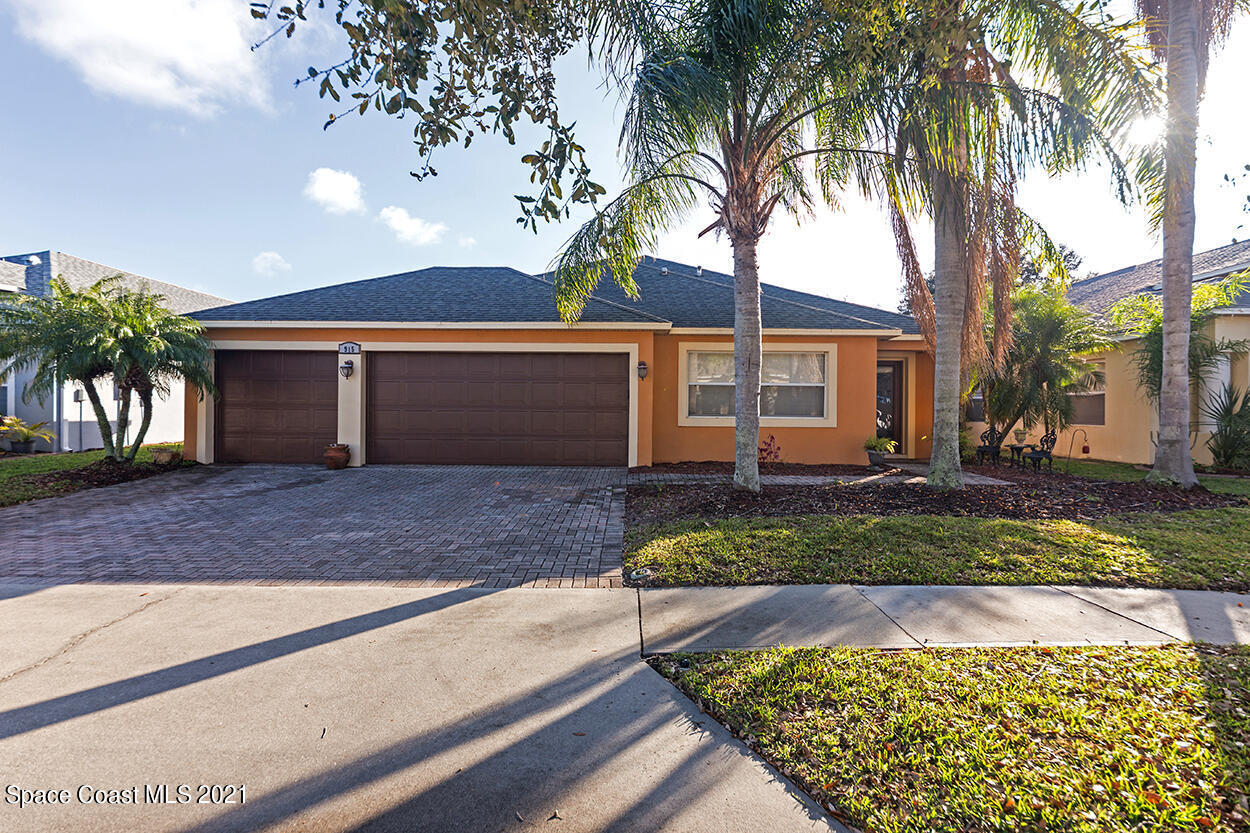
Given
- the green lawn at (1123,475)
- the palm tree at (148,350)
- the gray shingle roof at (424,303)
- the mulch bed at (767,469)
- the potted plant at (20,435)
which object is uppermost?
the gray shingle roof at (424,303)

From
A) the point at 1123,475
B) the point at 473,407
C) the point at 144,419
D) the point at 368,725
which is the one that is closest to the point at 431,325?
the point at 473,407

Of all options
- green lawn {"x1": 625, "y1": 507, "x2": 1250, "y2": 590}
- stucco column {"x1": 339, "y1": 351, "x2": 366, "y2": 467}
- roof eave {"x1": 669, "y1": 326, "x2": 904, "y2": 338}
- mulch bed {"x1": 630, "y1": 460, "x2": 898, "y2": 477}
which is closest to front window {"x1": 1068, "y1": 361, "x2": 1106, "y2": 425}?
roof eave {"x1": 669, "y1": 326, "x2": 904, "y2": 338}

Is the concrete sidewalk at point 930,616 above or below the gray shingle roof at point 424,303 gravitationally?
below

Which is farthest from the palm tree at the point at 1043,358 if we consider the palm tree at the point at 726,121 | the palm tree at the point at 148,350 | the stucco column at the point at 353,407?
the palm tree at the point at 148,350

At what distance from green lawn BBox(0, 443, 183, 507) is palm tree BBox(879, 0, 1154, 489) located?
43.1 feet

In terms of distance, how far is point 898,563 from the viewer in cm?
486

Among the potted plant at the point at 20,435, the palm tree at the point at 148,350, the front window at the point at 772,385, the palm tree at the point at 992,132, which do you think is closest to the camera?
the palm tree at the point at 992,132

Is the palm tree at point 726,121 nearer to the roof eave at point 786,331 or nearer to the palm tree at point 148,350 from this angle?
the roof eave at point 786,331

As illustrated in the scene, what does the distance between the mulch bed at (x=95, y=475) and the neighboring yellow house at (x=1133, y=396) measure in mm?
18511

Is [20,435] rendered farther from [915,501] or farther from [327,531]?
[915,501]

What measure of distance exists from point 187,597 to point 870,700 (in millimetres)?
4918

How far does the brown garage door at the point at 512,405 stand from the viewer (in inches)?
451

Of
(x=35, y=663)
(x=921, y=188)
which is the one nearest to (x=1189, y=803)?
(x=35, y=663)

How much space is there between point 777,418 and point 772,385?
734mm
